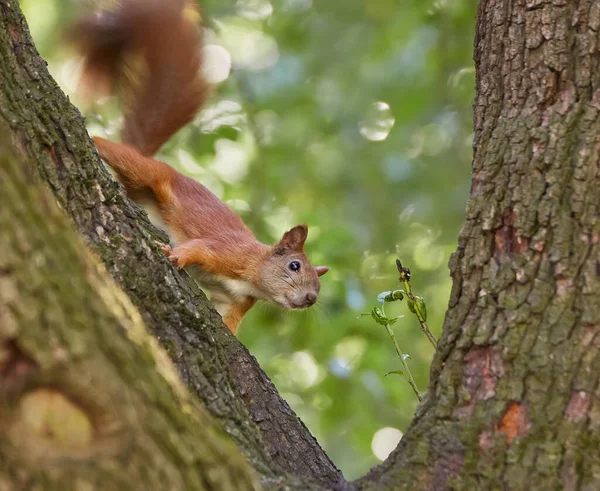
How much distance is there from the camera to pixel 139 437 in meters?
1.05

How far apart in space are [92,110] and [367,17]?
2.48 meters

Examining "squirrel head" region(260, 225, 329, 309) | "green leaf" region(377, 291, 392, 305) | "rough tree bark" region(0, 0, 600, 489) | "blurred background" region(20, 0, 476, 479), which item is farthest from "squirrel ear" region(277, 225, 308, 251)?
"rough tree bark" region(0, 0, 600, 489)

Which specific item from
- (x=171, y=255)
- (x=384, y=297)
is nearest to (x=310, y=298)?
(x=171, y=255)

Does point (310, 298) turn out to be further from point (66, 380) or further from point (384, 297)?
point (66, 380)

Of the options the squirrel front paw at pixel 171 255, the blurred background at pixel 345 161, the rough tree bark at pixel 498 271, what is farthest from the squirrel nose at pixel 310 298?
the rough tree bark at pixel 498 271

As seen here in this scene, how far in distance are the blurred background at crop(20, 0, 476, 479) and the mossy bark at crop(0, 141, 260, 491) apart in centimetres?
332

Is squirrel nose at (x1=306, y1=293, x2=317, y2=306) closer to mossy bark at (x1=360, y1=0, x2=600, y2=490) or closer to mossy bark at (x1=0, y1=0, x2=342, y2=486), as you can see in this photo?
mossy bark at (x1=0, y1=0, x2=342, y2=486)

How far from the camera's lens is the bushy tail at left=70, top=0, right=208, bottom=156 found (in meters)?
3.22

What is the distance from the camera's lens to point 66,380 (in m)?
1.00

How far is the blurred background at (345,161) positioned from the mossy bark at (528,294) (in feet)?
8.81

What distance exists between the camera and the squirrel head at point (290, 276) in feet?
12.9

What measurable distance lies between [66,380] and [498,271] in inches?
36.7

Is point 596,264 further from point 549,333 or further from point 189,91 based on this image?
point 189,91

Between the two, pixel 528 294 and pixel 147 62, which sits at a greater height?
pixel 147 62
